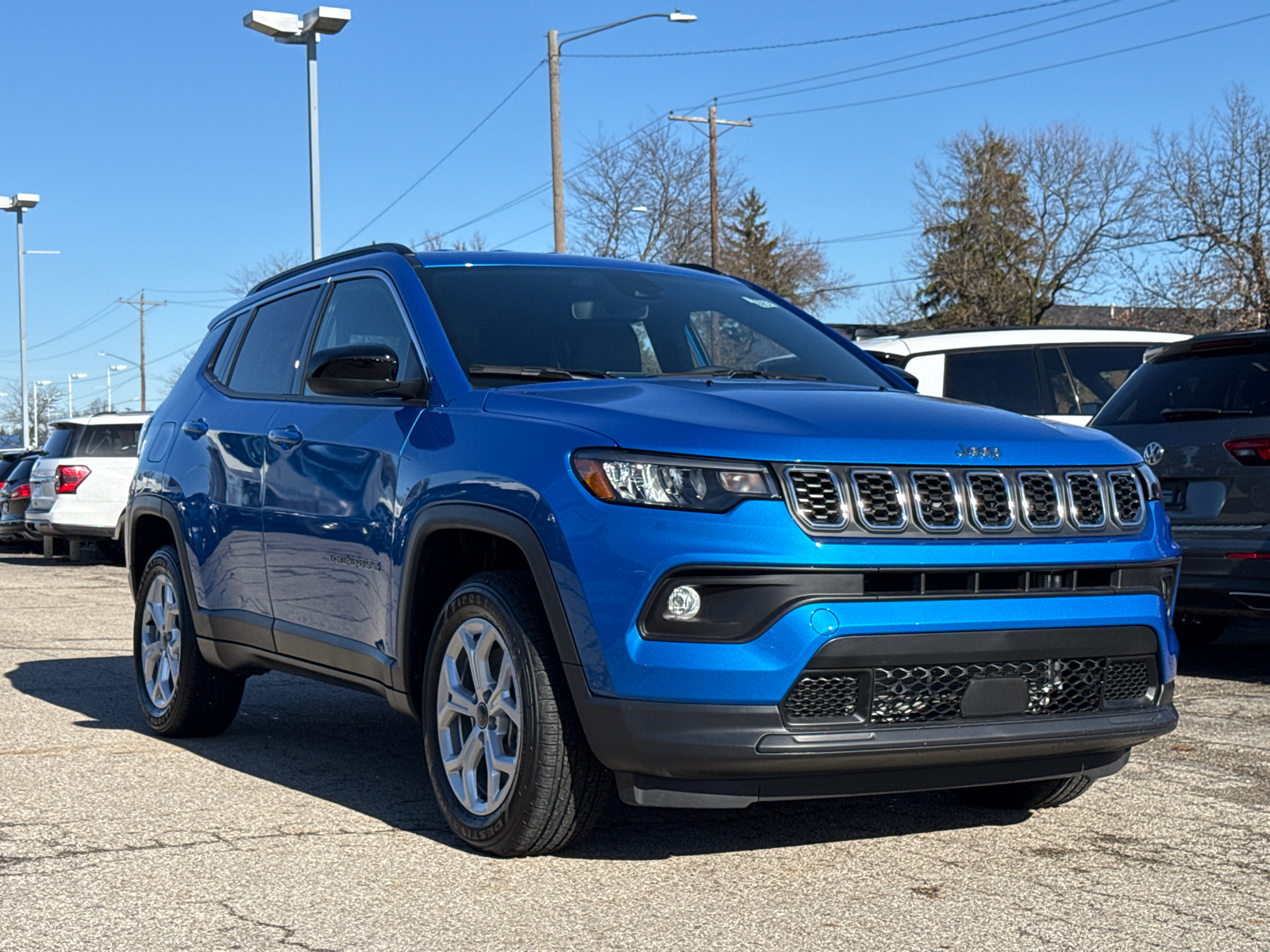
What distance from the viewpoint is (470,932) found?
3.75 meters

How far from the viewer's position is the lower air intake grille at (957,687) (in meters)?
3.93

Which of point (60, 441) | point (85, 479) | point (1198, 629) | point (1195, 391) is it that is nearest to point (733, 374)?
point (1195, 391)

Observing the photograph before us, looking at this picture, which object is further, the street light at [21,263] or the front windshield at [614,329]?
the street light at [21,263]

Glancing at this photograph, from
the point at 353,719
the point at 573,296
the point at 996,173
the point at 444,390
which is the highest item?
the point at 996,173

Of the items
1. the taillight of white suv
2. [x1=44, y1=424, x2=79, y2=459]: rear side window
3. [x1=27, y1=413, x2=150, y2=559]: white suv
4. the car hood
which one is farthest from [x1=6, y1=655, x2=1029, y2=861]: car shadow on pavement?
[x1=44, y1=424, x2=79, y2=459]: rear side window

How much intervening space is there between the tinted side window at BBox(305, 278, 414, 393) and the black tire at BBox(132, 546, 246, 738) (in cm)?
135

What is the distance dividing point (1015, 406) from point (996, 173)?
159 ft

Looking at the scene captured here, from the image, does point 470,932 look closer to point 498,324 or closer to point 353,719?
point 498,324

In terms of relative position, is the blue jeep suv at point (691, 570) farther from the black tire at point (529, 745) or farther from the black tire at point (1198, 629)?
the black tire at point (1198, 629)

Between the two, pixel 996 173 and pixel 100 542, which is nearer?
pixel 100 542

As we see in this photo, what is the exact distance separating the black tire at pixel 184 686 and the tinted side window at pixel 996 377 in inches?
275

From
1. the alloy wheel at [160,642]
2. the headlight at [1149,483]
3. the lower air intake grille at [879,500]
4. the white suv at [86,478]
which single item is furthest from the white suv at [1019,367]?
the white suv at [86,478]

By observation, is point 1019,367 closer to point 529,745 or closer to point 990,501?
point 990,501

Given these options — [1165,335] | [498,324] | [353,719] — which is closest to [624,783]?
[498,324]
